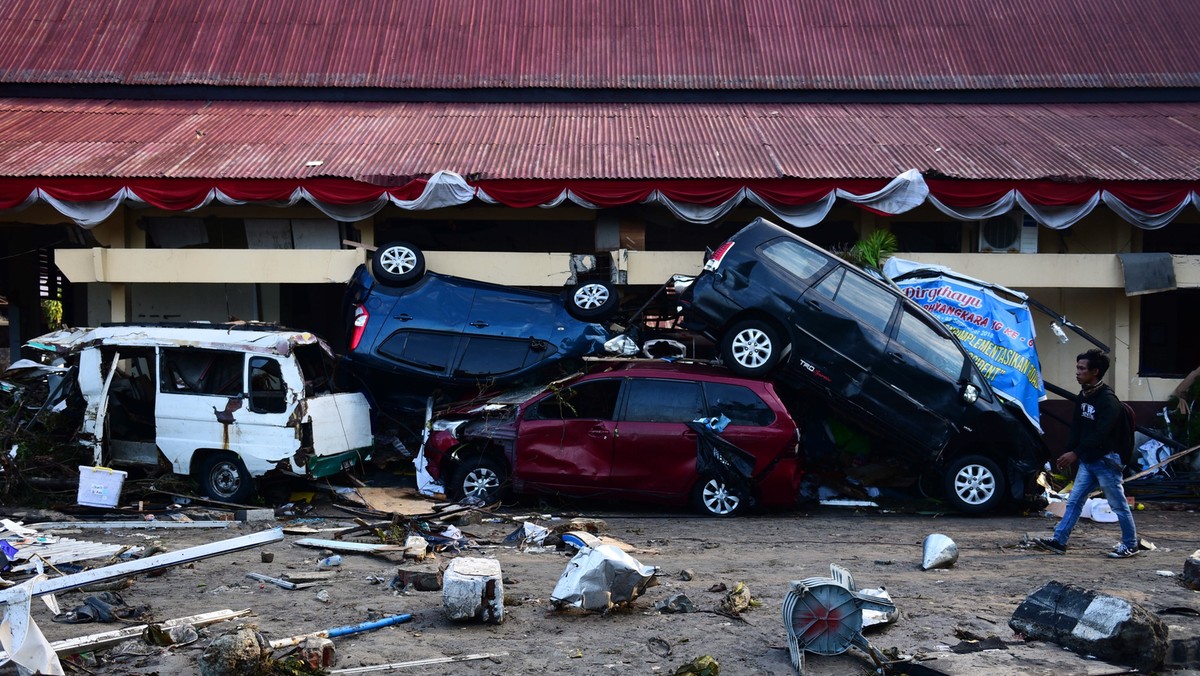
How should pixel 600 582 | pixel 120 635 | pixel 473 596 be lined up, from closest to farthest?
pixel 120 635 → pixel 473 596 → pixel 600 582

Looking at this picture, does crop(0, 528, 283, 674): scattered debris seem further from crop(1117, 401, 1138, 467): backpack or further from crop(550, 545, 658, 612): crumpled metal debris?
crop(1117, 401, 1138, 467): backpack

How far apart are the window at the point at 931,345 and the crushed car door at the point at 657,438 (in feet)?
7.74

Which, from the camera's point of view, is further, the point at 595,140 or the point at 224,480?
the point at 595,140

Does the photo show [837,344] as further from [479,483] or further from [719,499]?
[479,483]

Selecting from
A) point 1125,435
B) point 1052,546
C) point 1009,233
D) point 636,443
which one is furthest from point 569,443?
point 1009,233

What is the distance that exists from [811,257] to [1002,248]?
4.78m

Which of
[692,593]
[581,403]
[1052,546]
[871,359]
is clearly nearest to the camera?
[692,593]

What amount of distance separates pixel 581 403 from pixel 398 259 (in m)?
3.61

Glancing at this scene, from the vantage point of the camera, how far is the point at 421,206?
1364cm

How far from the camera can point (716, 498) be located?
34.6ft

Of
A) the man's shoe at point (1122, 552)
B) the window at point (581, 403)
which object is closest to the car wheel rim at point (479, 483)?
the window at point (581, 403)

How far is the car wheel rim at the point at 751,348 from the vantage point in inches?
431

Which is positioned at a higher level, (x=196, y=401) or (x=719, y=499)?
(x=196, y=401)

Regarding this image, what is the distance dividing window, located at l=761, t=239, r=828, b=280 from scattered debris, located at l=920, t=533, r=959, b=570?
3574mm
